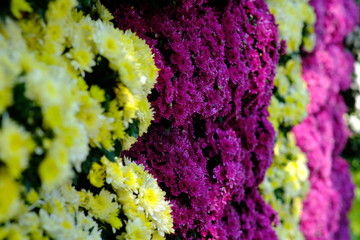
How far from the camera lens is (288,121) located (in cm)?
473

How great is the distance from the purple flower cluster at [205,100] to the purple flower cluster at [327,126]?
2.12 meters

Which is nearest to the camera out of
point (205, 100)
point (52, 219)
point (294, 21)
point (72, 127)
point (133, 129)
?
point (72, 127)

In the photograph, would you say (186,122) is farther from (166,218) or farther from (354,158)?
(354,158)

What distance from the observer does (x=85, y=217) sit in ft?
6.70

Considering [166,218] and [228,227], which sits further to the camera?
[228,227]

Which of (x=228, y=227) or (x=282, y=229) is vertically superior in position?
(x=282, y=229)

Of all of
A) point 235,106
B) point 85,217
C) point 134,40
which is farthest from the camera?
point 235,106

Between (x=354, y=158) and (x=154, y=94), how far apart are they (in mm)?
6390

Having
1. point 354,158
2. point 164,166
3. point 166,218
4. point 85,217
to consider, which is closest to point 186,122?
point 164,166

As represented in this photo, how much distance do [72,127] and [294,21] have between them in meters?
3.52

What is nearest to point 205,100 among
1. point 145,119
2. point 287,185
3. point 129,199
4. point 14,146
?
point 145,119

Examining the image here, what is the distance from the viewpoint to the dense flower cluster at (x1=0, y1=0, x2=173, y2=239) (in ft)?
4.91

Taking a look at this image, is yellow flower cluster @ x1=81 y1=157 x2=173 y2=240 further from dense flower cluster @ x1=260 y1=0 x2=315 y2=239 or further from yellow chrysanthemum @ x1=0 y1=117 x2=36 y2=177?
dense flower cluster @ x1=260 y1=0 x2=315 y2=239

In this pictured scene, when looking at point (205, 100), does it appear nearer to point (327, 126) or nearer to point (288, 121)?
point (288, 121)
